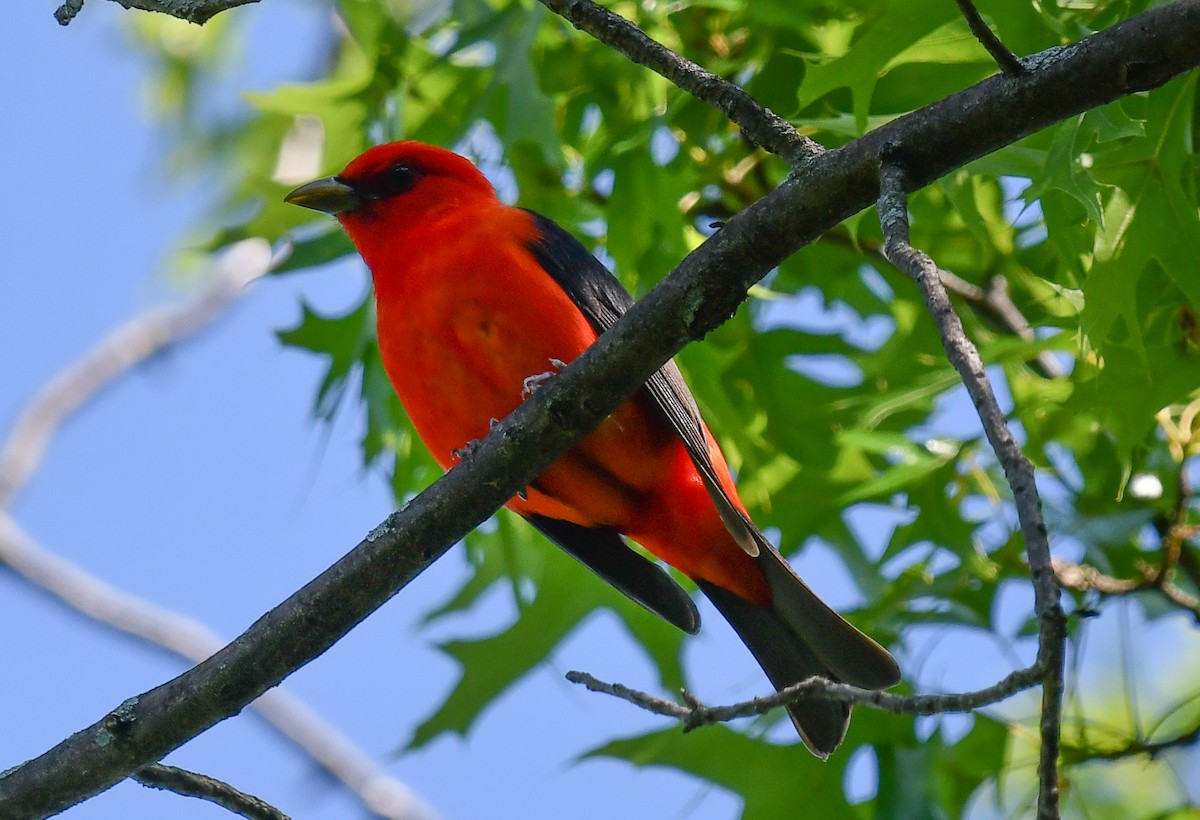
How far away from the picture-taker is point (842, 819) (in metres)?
4.21

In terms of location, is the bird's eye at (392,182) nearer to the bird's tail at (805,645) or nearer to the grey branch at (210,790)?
the bird's tail at (805,645)

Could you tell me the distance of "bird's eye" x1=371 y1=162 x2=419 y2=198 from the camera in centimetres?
456

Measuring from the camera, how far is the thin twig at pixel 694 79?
97.8 inches

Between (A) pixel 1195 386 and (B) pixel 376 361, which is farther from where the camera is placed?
(B) pixel 376 361

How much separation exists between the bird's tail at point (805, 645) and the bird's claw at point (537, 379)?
2.48 feet

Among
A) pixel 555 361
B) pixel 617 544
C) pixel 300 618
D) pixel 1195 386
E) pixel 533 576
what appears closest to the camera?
pixel 300 618

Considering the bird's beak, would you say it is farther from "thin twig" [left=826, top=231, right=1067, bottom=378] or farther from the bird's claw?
"thin twig" [left=826, top=231, right=1067, bottom=378]

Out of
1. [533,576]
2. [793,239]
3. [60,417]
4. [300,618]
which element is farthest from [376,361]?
[60,417]

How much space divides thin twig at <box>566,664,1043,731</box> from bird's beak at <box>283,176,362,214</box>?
105 inches

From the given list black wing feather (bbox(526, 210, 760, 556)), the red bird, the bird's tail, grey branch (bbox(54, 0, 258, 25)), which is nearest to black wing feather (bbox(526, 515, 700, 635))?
the red bird

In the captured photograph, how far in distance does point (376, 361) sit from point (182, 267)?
646 cm

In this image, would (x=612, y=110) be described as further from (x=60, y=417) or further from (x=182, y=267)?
(x=60, y=417)

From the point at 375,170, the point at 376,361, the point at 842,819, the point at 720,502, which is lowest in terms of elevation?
the point at 842,819

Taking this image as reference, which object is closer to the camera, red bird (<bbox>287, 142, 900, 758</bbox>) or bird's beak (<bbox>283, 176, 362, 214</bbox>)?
red bird (<bbox>287, 142, 900, 758</bbox>)
